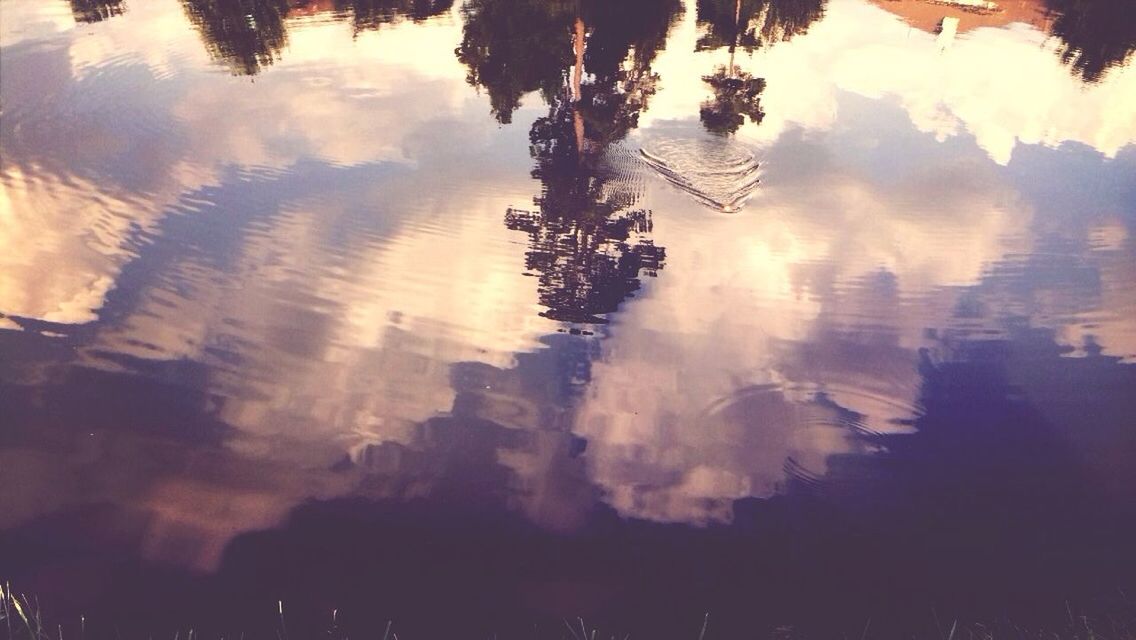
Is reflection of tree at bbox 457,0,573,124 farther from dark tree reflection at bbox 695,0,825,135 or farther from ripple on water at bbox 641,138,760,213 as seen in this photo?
dark tree reflection at bbox 695,0,825,135

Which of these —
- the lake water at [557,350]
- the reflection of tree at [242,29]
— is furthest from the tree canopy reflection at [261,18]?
the lake water at [557,350]

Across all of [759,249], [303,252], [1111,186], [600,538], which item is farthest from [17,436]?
[1111,186]

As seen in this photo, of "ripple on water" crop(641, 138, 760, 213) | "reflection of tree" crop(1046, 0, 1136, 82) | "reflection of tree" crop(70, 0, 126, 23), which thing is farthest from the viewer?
"reflection of tree" crop(70, 0, 126, 23)

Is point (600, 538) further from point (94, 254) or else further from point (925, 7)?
point (925, 7)

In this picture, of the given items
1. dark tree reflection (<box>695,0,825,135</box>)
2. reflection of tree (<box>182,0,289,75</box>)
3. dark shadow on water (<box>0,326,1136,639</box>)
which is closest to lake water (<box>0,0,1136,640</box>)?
dark shadow on water (<box>0,326,1136,639</box>)

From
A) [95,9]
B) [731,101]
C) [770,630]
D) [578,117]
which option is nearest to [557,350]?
[770,630]

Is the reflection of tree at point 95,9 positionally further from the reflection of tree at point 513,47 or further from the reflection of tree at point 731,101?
the reflection of tree at point 731,101
